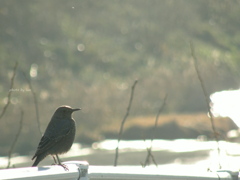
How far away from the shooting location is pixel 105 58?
2373cm

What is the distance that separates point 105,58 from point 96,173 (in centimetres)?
2150

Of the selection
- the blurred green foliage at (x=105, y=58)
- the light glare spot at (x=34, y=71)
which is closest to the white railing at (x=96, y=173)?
the blurred green foliage at (x=105, y=58)

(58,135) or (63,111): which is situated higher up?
(63,111)

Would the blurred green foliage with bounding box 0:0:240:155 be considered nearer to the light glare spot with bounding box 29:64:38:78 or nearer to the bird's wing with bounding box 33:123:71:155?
the light glare spot with bounding box 29:64:38:78

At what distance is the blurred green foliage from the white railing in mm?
5919

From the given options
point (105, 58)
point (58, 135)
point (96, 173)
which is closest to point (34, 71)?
point (105, 58)

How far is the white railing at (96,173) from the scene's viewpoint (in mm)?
2090

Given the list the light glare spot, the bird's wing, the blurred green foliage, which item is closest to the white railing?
the bird's wing

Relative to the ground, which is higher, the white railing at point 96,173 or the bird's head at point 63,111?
the bird's head at point 63,111

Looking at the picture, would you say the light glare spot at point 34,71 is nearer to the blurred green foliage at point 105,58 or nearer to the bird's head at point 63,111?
the blurred green foliage at point 105,58

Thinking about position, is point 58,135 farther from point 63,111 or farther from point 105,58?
point 105,58

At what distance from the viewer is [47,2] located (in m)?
22.9

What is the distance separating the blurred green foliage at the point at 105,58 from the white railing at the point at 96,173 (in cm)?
592

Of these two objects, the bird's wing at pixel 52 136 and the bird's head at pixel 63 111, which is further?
the bird's head at pixel 63 111
